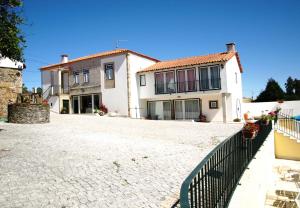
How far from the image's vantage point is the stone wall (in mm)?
20622

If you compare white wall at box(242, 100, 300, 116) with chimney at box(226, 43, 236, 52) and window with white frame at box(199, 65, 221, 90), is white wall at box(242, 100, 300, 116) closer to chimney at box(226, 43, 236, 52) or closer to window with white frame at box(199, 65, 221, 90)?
chimney at box(226, 43, 236, 52)

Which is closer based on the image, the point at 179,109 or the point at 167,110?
the point at 179,109

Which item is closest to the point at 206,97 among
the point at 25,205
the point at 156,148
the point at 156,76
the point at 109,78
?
the point at 156,76

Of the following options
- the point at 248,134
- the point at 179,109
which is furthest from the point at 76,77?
the point at 248,134

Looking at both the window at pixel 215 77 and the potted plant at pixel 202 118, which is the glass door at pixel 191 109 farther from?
the window at pixel 215 77

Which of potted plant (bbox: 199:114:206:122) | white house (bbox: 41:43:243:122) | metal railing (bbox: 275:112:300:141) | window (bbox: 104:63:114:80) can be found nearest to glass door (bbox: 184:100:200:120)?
white house (bbox: 41:43:243:122)

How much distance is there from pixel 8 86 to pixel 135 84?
1249cm

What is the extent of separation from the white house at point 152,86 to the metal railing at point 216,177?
62.3ft

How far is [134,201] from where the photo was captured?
5.90 m

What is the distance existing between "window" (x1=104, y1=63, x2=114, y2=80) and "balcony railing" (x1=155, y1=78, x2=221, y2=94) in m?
5.01

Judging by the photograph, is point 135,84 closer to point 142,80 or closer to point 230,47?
point 142,80

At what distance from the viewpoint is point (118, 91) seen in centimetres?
2817

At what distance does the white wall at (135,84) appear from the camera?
1099 inches

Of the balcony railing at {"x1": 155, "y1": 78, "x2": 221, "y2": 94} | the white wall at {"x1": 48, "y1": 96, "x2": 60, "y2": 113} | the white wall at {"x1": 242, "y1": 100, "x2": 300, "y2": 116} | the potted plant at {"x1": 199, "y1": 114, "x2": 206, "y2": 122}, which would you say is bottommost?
the potted plant at {"x1": 199, "y1": 114, "x2": 206, "y2": 122}
